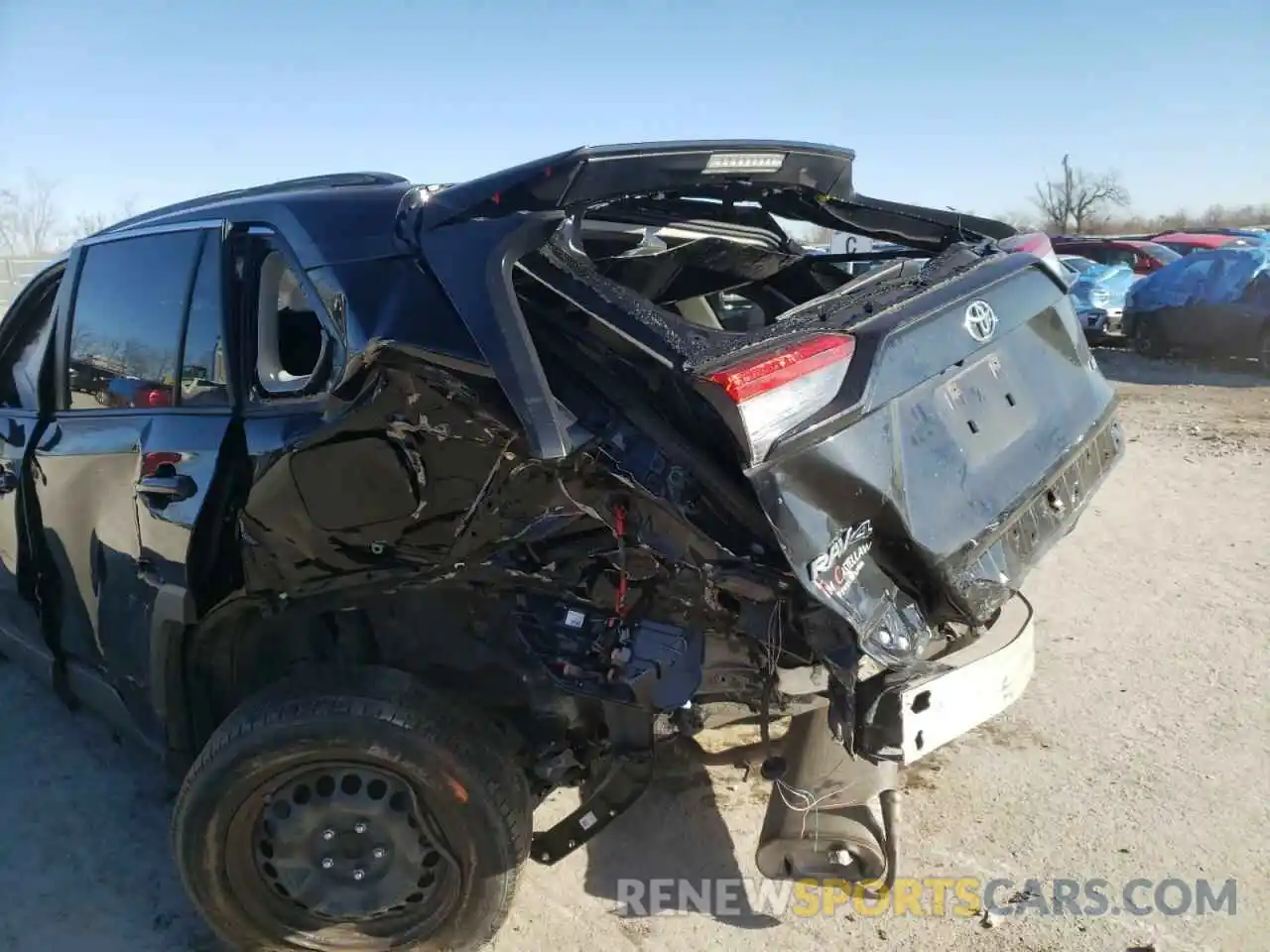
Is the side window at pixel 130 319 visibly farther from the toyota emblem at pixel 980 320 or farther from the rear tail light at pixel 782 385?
the toyota emblem at pixel 980 320

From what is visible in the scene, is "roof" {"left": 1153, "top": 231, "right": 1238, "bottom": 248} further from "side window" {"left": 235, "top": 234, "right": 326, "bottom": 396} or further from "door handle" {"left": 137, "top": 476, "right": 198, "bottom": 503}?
"door handle" {"left": 137, "top": 476, "right": 198, "bottom": 503}

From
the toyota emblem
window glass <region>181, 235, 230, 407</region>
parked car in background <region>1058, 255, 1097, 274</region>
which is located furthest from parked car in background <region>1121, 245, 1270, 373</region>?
window glass <region>181, 235, 230, 407</region>

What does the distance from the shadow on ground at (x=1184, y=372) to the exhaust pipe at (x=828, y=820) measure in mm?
11189

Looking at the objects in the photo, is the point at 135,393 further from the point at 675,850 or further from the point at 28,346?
the point at 675,850

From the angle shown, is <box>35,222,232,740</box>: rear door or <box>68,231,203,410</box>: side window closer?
<box>35,222,232,740</box>: rear door

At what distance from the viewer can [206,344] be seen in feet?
10.0

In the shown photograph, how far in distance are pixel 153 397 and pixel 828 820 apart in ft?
8.09

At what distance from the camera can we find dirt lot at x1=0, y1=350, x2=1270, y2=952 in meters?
2.92

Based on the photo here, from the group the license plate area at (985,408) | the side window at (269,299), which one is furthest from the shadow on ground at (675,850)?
the side window at (269,299)

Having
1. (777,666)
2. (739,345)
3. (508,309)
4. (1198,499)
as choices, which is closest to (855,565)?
(777,666)

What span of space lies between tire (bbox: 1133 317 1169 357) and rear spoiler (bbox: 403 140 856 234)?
508 inches

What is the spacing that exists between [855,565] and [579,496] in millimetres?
694

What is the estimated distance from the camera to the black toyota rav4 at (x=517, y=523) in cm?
238

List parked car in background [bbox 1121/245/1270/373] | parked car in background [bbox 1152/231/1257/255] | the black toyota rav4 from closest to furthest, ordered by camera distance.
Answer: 1. the black toyota rav4
2. parked car in background [bbox 1121/245/1270/373]
3. parked car in background [bbox 1152/231/1257/255]
